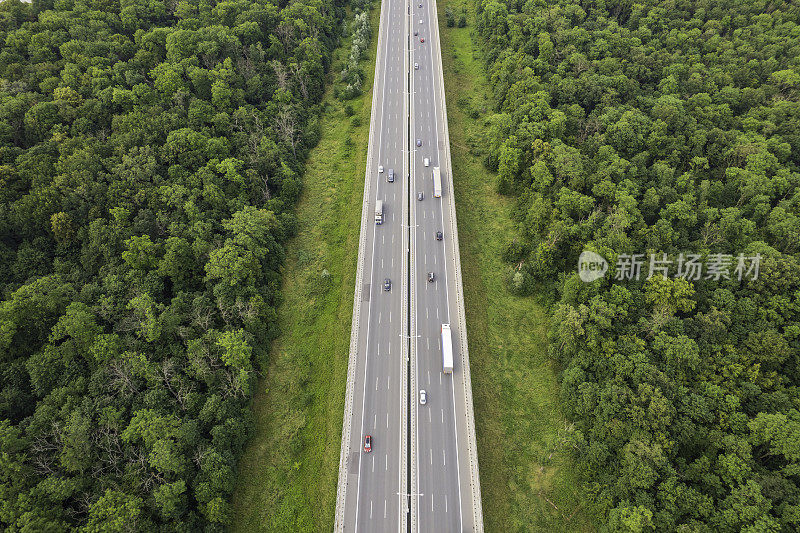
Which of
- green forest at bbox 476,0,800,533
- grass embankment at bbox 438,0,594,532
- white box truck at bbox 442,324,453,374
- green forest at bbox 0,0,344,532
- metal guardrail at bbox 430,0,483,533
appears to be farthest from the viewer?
white box truck at bbox 442,324,453,374

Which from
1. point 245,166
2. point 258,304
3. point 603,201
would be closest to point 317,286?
point 258,304

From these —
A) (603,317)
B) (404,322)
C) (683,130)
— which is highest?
(683,130)

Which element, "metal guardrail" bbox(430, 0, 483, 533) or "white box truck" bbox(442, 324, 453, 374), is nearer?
"metal guardrail" bbox(430, 0, 483, 533)

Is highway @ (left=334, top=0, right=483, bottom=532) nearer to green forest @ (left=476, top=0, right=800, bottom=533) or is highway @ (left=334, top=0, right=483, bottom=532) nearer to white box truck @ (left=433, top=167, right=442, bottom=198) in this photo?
white box truck @ (left=433, top=167, right=442, bottom=198)

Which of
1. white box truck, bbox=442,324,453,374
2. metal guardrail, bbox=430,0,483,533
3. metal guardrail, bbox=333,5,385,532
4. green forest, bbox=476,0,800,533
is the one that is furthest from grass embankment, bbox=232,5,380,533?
green forest, bbox=476,0,800,533

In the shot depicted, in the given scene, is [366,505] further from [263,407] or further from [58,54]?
[58,54]

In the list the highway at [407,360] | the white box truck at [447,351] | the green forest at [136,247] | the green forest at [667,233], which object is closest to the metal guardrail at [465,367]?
the highway at [407,360]

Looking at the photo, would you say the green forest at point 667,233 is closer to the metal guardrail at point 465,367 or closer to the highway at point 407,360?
the metal guardrail at point 465,367
